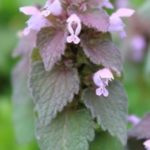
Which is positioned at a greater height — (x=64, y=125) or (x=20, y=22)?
(x=64, y=125)

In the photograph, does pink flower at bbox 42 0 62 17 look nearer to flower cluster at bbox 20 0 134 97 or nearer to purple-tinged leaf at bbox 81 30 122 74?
flower cluster at bbox 20 0 134 97

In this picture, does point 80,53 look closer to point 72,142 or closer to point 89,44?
point 89,44

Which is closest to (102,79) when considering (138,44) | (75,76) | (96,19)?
(75,76)

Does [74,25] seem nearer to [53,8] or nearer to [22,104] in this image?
[53,8]

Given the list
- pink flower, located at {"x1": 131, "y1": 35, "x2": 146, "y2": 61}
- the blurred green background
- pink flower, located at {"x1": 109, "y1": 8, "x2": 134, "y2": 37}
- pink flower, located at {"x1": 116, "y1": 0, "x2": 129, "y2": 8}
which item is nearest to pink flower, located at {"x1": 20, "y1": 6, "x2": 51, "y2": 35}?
pink flower, located at {"x1": 109, "y1": 8, "x2": 134, "y2": 37}

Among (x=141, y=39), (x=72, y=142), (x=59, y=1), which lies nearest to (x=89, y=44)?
(x=59, y=1)
